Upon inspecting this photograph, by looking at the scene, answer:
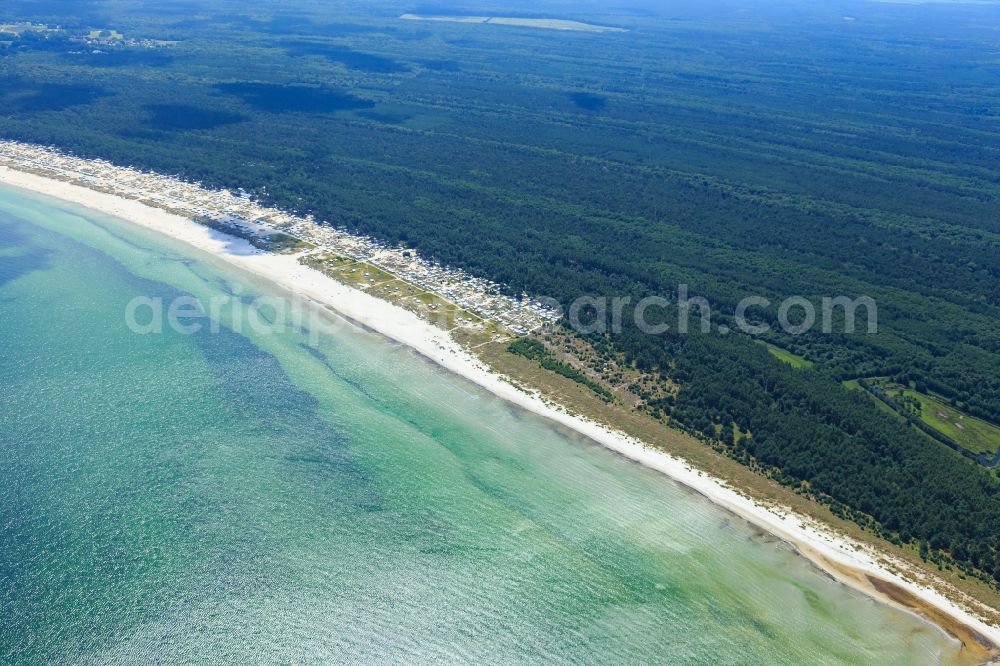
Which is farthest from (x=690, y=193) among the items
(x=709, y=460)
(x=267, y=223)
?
(x=709, y=460)

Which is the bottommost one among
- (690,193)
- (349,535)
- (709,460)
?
(349,535)

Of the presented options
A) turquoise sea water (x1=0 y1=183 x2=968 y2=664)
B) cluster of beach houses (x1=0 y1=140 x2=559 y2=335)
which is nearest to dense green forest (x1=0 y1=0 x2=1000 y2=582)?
cluster of beach houses (x1=0 y1=140 x2=559 y2=335)

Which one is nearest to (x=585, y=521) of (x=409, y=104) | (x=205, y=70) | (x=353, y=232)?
(x=353, y=232)

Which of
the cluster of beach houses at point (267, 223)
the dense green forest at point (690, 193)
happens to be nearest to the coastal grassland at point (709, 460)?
the dense green forest at point (690, 193)

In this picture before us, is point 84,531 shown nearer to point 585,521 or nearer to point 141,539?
point 141,539

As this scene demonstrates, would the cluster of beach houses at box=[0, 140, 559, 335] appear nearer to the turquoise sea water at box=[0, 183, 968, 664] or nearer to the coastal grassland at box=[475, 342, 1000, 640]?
the coastal grassland at box=[475, 342, 1000, 640]

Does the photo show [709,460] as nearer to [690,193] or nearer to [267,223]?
[267,223]
